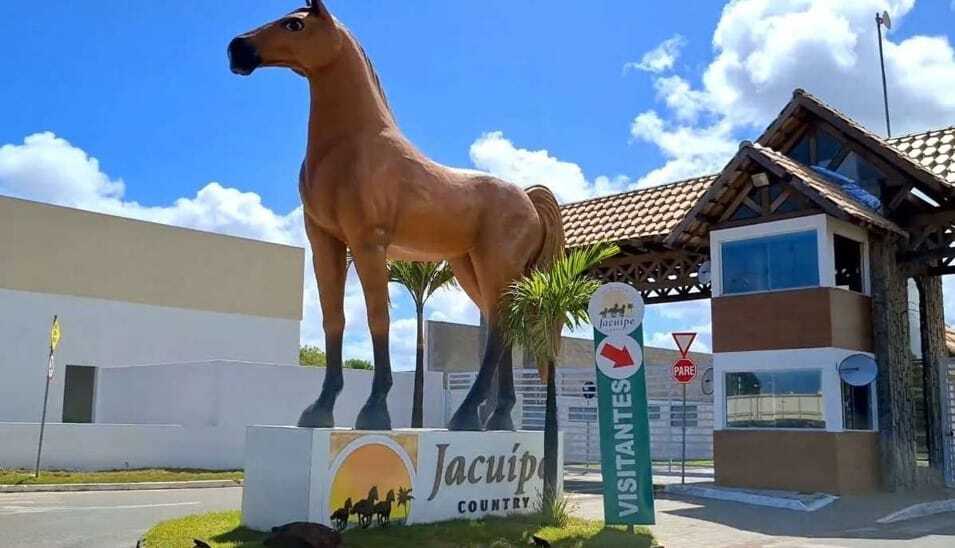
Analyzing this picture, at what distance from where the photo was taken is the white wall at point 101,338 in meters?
28.0

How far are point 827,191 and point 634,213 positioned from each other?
18.0 feet

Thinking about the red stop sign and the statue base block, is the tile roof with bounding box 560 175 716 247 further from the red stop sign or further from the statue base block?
the statue base block

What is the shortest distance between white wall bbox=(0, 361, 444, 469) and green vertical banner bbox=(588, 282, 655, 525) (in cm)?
1488

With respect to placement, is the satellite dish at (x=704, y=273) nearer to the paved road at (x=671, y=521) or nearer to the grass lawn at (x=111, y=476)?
the paved road at (x=671, y=521)

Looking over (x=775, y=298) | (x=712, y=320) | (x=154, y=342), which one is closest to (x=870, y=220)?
(x=775, y=298)

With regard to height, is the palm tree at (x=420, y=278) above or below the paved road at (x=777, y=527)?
above

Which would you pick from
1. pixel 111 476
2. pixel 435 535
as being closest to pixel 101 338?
pixel 111 476

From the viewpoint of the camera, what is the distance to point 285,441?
1010cm

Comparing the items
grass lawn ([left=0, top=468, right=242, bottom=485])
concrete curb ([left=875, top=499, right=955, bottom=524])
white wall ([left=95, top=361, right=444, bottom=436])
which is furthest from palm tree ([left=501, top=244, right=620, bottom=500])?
white wall ([left=95, top=361, right=444, bottom=436])

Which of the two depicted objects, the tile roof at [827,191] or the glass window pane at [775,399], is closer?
the tile roof at [827,191]

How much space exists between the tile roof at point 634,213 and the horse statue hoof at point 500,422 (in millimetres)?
8703

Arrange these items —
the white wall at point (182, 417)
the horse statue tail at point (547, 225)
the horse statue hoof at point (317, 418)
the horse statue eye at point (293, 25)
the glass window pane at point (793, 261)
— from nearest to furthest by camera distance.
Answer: the horse statue eye at point (293, 25)
the horse statue hoof at point (317, 418)
the horse statue tail at point (547, 225)
the glass window pane at point (793, 261)
the white wall at point (182, 417)

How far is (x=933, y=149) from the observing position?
1930cm

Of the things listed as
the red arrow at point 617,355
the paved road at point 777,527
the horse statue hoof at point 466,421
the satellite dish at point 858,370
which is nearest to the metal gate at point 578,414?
the satellite dish at point 858,370
